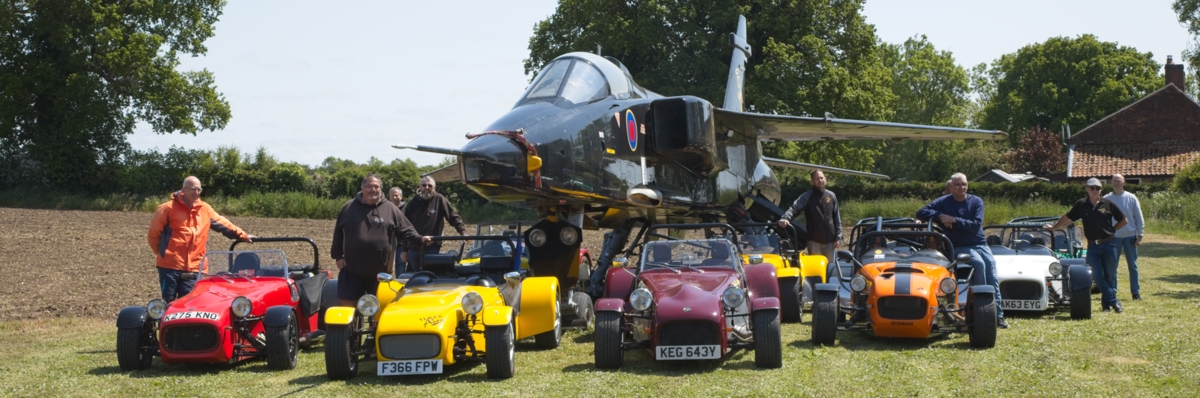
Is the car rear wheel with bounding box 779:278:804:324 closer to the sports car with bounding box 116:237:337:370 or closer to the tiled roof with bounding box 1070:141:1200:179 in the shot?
the sports car with bounding box 116:237:337:370

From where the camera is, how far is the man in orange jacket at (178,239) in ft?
35.9

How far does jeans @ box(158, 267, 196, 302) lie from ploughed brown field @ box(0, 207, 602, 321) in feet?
12.2

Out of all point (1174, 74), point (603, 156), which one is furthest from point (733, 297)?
point (1174, 74)

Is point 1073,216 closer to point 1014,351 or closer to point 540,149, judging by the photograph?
point 1014,351

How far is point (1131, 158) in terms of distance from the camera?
169ft

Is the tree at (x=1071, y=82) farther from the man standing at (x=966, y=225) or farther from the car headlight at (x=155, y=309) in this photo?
Result: the car headlight at (x=155, y=309)

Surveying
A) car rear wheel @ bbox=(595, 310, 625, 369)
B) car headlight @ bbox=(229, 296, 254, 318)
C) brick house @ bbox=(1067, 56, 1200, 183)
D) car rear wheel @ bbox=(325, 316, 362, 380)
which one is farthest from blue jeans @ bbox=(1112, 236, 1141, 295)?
brick house @ bbox=(1067, 56, 1200, 183)

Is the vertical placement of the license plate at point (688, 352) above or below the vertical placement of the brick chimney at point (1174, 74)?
below

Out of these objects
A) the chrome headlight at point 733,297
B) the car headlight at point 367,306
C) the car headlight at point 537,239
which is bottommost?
Answer: the car headlight at point 367,306

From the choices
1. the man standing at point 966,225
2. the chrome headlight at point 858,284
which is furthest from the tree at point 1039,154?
the chrome headlight at point 858,284

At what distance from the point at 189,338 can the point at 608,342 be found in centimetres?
371

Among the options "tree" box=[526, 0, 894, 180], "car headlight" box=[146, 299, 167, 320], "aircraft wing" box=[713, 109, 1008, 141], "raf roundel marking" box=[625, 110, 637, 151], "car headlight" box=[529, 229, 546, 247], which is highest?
"tree" box=[526, 0, 894, 180]

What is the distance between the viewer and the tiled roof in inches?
1941

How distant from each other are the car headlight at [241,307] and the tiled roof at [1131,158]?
48045 millimetres
